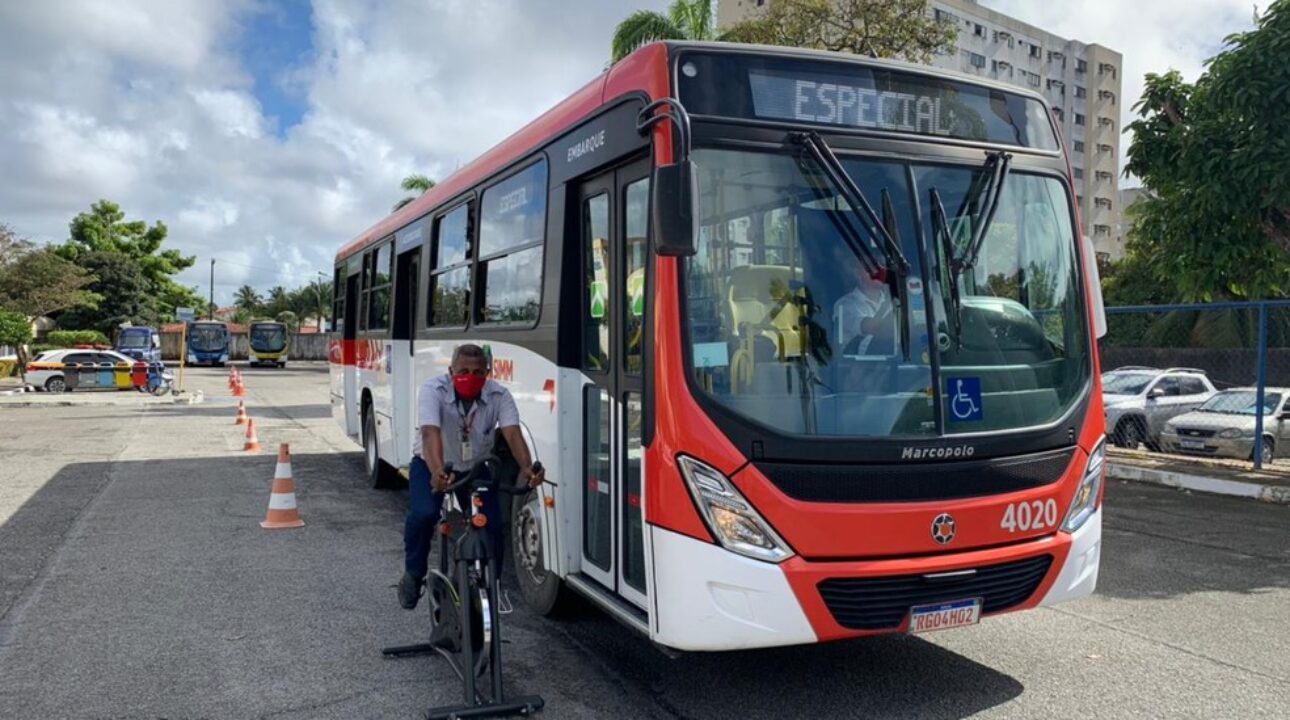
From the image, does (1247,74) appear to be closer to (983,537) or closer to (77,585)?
(983,537)

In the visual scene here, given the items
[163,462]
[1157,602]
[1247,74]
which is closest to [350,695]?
[1157,602]

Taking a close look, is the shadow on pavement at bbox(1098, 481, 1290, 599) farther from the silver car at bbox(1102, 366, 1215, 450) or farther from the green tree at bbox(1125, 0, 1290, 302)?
the silver car at bbox(1102, 366, 1215, 450)

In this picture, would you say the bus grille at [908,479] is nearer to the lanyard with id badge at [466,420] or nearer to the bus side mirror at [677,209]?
the bus side mirror at [677,209]

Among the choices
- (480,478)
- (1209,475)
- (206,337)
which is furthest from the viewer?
(206,337)

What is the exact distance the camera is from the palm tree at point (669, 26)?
17.6 metres

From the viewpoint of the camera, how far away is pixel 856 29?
1600 centimetres

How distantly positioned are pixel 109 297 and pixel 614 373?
56416 millimetres

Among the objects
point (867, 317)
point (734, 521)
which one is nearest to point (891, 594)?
point (734, 521)

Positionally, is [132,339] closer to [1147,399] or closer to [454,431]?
[1147,399]

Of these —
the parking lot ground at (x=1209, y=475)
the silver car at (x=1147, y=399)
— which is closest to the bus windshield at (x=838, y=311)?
the parking lot ground at (x=1209, y=475)

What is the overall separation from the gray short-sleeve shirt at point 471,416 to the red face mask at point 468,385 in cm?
4

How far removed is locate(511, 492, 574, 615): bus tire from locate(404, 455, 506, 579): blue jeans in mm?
826

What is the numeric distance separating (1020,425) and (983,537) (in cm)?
57

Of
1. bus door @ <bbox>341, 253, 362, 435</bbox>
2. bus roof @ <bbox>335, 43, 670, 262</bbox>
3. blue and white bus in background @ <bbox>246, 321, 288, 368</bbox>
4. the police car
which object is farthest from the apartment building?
bus roof @ <bbox>335, 43, 670, 262</bbox>
